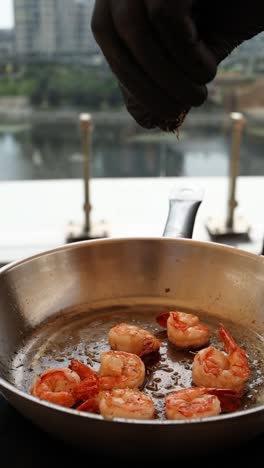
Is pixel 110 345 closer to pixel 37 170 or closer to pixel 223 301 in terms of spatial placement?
pixel 223 301

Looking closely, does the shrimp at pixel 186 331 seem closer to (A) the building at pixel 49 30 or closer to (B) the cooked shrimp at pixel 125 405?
(B) the cooked shrimp at pixel 125 405

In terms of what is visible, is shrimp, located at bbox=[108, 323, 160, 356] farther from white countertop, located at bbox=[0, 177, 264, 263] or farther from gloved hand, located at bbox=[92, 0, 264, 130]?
white countertop, located at bbox=[0, 177, 264, 263]

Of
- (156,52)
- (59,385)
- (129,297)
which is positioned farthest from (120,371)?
(156,52)

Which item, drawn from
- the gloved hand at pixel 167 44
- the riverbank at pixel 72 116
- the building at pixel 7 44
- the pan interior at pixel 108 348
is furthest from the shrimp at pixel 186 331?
the building at pixel 7 44

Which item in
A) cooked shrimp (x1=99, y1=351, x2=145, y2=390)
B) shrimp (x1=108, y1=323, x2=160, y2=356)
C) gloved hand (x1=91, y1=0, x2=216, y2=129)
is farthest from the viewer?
shrimp (x1=108, y1=323, x2=160, y2=356)

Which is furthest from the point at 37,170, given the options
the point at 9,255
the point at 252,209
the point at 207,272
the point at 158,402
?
the point at 158,402

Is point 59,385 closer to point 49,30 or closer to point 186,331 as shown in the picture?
point 186,331

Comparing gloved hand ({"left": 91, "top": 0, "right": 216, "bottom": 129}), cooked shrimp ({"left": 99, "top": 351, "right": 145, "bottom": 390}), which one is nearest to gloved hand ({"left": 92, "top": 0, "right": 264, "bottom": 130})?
gloved hand ({"left": 91, "top": 0, "right": 216, "bottom": 129})
